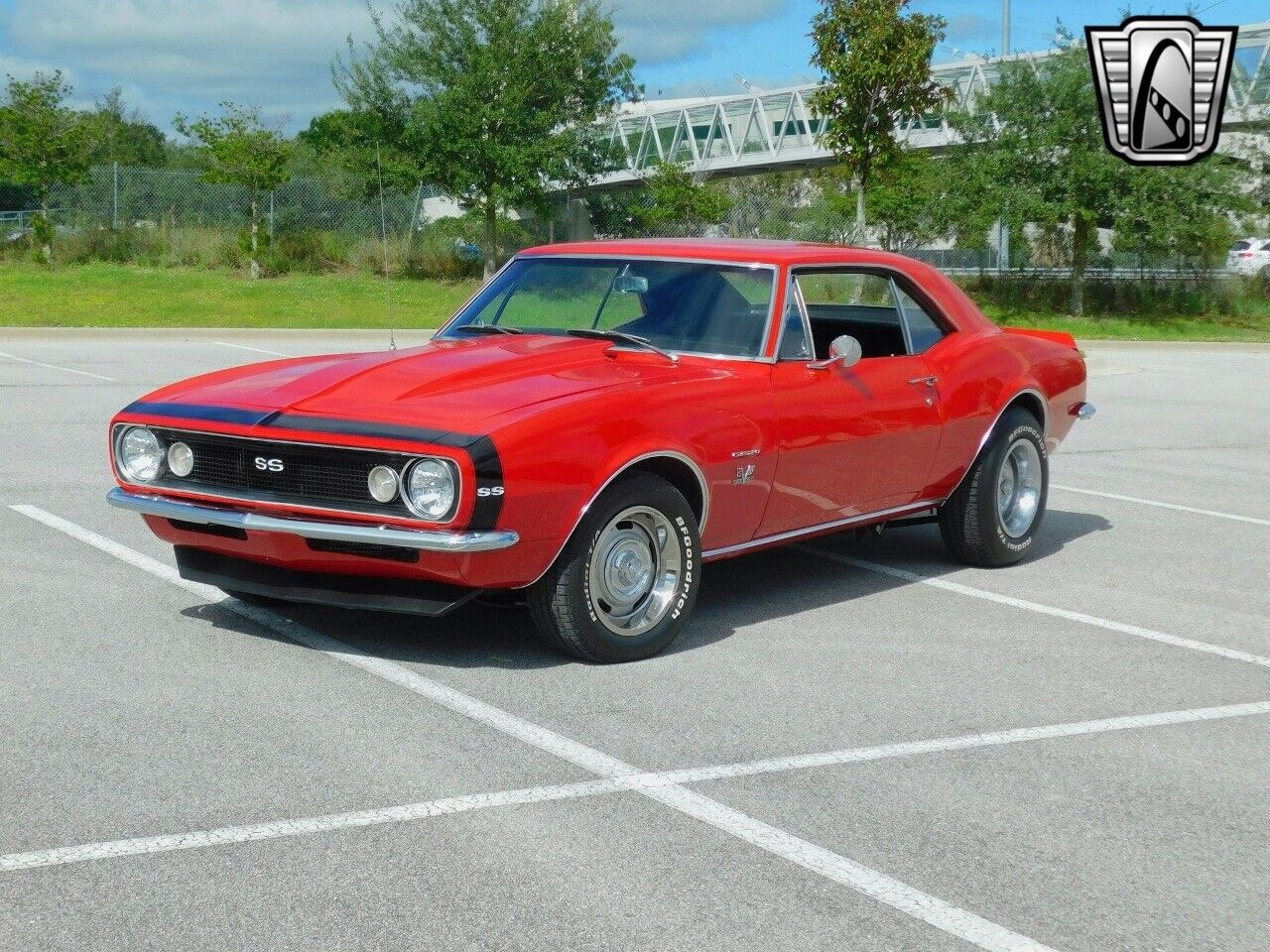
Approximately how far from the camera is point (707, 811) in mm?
4520

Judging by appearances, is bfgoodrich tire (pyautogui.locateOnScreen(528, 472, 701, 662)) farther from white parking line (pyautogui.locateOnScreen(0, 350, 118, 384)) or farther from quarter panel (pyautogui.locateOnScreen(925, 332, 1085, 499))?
white parking line (pyautogui.locateOnScreen(0, 350, 118, 384))

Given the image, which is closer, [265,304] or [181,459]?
[181,459]

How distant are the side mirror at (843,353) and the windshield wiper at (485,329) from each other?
133 cm

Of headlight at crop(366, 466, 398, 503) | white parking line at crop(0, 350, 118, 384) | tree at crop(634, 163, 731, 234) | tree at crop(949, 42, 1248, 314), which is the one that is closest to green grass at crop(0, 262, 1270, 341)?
tree at crop(949, 42, 1248, 314)

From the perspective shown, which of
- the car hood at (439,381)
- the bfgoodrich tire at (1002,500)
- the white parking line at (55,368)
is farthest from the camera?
the white parking line at (55,368)

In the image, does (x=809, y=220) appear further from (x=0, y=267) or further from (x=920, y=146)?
(x=0, y=267)

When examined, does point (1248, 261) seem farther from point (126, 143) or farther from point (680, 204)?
point (126, 143)

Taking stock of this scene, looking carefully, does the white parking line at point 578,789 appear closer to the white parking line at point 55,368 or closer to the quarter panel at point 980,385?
the quarter panel at point 980,385

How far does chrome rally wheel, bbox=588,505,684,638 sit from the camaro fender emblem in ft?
55.6

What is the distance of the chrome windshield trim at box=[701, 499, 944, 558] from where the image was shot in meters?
6.64

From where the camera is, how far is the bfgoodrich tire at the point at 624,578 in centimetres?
588

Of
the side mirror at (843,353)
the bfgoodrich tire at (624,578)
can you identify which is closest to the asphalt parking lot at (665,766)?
the bfgoodrich tire at (624,578)

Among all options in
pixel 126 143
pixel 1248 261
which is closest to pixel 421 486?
pixel 1248 261

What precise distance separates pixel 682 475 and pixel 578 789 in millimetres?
1916
